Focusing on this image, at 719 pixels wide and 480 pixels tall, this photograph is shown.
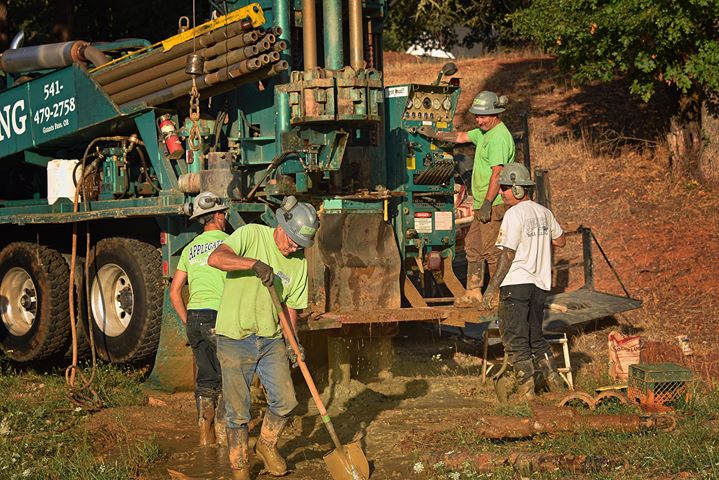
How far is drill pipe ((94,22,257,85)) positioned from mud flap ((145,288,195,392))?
2.10 meters

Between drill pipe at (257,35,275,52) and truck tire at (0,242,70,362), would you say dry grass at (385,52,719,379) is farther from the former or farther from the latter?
truck tire at (0,242,70,362)

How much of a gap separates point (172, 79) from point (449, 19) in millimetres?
11716

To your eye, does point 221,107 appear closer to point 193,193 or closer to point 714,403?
point 193,193

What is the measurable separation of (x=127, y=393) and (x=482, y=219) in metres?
3.51

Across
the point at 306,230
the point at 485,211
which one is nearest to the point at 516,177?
the point at 485,211

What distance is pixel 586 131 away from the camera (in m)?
20.0

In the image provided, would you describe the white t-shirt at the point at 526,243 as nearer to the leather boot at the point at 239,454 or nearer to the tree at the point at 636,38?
the leather boot at the point at 239,454

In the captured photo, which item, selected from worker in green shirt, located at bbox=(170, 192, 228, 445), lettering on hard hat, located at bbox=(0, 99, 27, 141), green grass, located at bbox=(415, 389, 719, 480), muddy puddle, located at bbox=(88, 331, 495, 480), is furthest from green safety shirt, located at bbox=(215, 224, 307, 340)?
lettering on hard hat, located at bbox=(0, 99, 27, 141)

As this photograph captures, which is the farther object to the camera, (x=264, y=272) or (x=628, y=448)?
(x=628, y=448)

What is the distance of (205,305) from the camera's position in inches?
341

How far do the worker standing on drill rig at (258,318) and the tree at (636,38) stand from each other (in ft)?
28.6

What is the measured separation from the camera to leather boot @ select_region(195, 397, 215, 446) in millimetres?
8727

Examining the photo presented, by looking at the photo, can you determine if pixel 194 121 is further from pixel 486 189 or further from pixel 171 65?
pixel 486 189

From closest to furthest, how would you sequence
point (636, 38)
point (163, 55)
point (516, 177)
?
1. point (516, 177)
2. point (163, 55)
3. point (636, 38)
